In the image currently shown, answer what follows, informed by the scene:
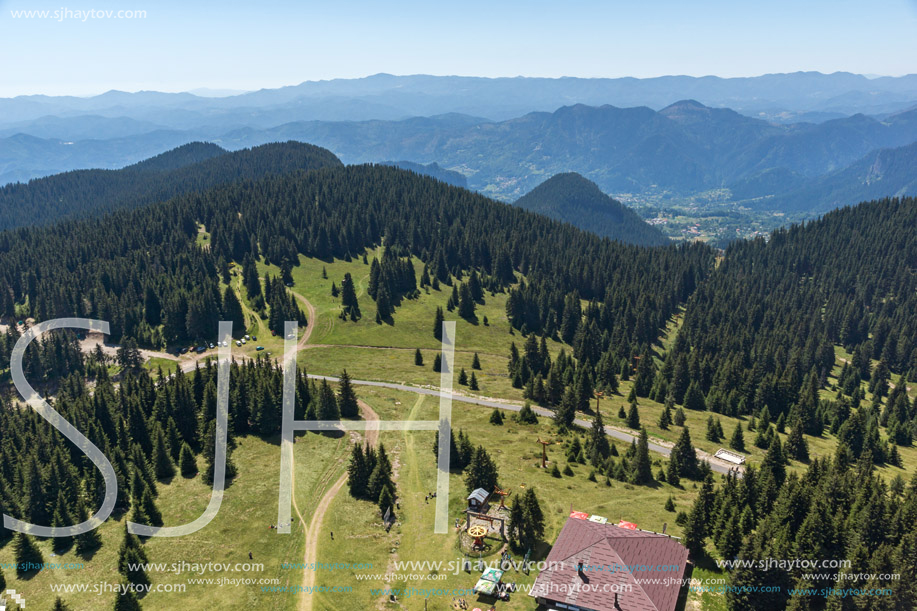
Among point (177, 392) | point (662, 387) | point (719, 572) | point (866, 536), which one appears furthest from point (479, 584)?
point (662, 387)

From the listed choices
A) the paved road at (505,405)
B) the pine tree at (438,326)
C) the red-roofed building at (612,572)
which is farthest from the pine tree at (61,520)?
the pine tree at (438,326)

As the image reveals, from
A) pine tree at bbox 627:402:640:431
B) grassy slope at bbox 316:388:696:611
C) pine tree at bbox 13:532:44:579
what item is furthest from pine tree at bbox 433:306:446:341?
pine tree at bbox 13:532:44:579

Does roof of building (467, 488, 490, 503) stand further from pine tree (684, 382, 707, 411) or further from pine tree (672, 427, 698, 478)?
pine tree (684, 382, 707, 411)

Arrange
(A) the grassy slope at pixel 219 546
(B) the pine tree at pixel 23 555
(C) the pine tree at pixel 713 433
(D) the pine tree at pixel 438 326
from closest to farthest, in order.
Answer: (A) the grassy slope at pixel 219 546 → (B) the pine tree at pixel 23 555 → (C) the pine tree at pixel 713 433 → (D) the pine tree at pixel 438 326

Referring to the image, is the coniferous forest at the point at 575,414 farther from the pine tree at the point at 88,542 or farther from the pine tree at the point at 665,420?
the pine tree at the point at 665,420

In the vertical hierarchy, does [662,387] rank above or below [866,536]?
below

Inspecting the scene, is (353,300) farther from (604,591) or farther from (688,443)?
(604,591)

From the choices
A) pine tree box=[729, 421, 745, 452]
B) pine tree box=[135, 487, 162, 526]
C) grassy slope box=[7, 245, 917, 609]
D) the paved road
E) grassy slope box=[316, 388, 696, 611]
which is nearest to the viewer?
grassy slope box=[7, 245, 917, 609]
